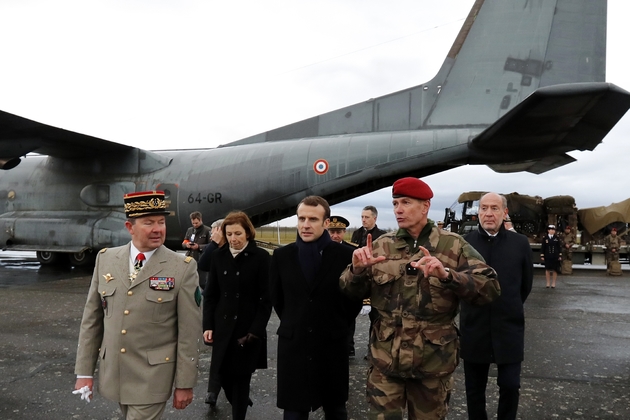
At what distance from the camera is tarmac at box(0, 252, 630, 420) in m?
3.94

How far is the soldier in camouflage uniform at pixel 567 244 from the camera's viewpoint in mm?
15039

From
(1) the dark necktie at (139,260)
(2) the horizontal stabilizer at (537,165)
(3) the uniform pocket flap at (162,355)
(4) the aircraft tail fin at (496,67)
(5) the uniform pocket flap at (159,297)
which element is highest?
(4) the aircraft tail fin at (496,67)

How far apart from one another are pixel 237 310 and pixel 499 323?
195 centimetres

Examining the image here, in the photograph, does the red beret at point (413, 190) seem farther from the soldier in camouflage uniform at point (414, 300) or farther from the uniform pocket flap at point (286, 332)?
the uniform pocket flap at point (286, 332)

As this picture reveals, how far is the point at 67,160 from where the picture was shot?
13.8 m

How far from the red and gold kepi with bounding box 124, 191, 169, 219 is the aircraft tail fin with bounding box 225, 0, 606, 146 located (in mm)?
9611

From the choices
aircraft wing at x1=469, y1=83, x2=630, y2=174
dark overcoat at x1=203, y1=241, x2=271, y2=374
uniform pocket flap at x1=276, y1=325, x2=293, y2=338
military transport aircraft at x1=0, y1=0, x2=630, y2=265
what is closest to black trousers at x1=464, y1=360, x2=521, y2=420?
uniform pocket flap at x1=276, y1=325, x2=293, y2=338

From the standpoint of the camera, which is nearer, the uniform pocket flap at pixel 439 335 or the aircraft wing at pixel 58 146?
the uniform pocket flap at pixel 439 335

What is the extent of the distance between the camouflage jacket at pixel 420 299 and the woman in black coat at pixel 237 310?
1.12 metres

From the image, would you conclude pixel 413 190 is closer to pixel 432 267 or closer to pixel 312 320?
pixel 432 267

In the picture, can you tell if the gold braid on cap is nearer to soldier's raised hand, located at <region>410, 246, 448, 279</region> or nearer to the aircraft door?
soldier's raised hand, located at <region>410, 246, 448, 279</region>

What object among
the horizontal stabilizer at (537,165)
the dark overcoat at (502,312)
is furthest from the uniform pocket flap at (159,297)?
the horizontal stabilizer at (537,165)

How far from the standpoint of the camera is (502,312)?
3475 millimetres

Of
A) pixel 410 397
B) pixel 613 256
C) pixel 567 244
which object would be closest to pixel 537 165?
pixel 567 244
